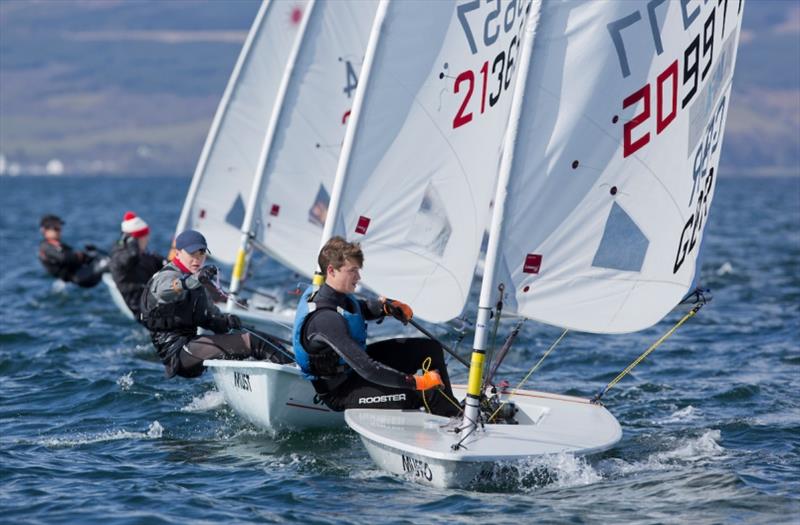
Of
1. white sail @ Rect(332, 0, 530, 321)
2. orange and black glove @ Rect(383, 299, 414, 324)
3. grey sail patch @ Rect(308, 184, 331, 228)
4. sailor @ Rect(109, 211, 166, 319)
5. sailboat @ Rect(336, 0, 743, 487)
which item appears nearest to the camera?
sailboat @ Rect(336, 0, 743, 487)

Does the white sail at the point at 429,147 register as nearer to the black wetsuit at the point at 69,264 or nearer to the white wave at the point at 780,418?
the white wave at the point at 780,418

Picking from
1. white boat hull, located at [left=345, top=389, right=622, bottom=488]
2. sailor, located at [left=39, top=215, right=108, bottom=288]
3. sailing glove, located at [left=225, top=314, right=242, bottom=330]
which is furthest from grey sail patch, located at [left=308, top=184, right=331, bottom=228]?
white boat hull, located at [left=345, top=389, right=622, bottom=488]

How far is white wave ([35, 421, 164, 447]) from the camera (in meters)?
9.41

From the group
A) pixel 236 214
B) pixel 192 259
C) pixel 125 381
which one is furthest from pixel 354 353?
pixel 236 214

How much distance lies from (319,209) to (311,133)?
947mm

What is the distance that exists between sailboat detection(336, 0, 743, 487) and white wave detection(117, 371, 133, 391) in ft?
13.2

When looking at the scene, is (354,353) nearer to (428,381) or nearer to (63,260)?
(428,381)

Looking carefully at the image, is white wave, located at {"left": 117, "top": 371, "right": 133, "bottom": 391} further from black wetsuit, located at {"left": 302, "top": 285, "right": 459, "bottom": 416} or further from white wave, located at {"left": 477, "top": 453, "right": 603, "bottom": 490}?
white wave, located at {"left": 477, "top": 453, "right": 603, "bottom": 490}

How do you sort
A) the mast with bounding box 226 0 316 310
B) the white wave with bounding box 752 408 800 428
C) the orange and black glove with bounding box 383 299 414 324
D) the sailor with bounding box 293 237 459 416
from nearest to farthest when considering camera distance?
the sailor with bounding box 293 237 459 416 → the orange and black glove with bounding box 383 299 414 324 → the white wave with bounding box 752 408 800 428 → the mast with bounding box 226 0 316 310

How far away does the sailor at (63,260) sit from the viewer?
15180 millimetres

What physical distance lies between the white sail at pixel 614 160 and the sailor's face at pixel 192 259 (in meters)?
2.39

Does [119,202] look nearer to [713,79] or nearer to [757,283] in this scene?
[757,283]

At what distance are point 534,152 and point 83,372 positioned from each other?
628 cm

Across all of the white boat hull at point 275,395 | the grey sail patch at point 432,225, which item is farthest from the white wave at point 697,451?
the grey sail patch at point 432,225
